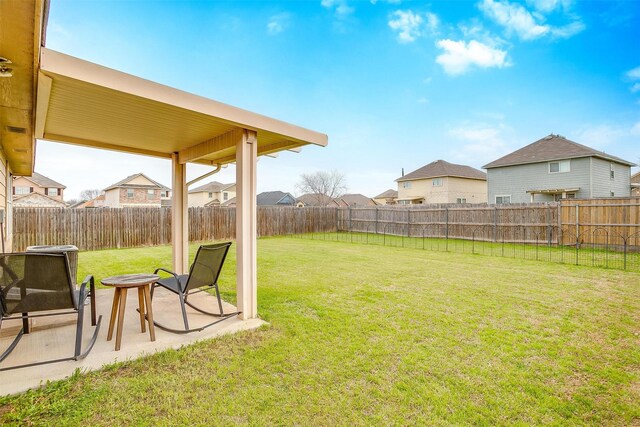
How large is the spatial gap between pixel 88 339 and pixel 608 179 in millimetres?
23617

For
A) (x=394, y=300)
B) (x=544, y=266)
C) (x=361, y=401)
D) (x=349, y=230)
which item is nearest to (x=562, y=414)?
(x=361, y=401)

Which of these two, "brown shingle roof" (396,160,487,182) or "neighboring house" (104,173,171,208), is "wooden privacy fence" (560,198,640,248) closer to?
"brown shingle roof" (396,160,487,182)

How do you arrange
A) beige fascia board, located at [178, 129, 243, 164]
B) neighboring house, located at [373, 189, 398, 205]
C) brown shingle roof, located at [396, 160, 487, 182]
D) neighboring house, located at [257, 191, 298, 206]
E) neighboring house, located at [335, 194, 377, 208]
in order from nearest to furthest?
beige fascia board, located at [178, 129, 243, 164]
brown shingle roof, located at [396, 160, 487, 182]
neighboring house, located at [257, 191, 298, 206]
neighboring house, located at [335, 194, 377, 208]
neighboring house, located at [373, 189, 398, 205]

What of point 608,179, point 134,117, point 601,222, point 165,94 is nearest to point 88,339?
point 134,117

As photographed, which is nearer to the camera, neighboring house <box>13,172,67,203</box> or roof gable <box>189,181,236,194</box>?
neighboring house <box>13,172,67,203</box>

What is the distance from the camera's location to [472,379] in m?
2.51

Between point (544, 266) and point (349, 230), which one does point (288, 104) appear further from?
point (544, 266)

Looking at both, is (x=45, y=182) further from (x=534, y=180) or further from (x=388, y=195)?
(x=534, y=180)

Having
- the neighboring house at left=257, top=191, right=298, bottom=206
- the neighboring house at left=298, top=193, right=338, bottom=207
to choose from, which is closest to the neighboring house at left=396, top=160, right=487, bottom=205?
the neighboring house at left=298, top=193, right=338, bottom=207

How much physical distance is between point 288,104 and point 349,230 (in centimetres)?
902

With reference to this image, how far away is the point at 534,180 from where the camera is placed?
18.3 meters

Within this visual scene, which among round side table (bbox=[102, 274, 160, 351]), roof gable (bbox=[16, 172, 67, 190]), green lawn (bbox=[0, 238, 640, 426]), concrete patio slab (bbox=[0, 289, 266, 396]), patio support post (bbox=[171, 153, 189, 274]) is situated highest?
roof gable (bbox=[16, 172, 67, 190])

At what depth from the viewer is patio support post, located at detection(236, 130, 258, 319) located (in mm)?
3684

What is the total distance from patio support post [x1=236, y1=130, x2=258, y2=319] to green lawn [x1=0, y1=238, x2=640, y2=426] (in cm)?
40
